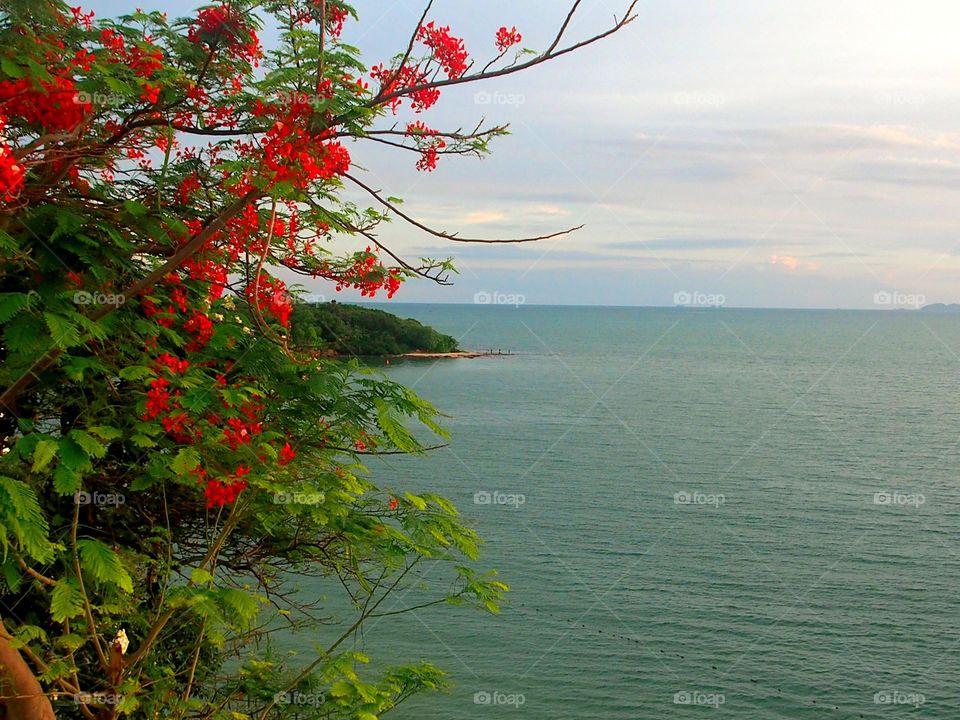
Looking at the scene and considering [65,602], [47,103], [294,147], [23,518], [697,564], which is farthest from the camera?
[697,564]

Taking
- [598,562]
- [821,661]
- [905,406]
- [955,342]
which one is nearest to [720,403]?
[905,406]

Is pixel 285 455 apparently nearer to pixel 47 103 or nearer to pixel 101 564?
pixel 101 564

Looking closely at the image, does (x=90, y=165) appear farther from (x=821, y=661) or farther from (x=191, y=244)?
(x=821, y=661)

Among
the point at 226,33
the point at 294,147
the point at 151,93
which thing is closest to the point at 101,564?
the point at 294,147

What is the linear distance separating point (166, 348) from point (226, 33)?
8.20 feet

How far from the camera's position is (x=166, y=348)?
7.11 meters

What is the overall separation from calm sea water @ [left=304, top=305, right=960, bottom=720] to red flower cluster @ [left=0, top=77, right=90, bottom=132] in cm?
465

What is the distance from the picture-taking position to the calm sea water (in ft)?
78.7

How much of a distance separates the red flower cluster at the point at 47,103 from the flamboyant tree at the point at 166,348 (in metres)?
0.02

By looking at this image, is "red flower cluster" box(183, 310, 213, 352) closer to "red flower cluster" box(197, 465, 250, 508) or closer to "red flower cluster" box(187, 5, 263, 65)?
"red flower cluster" box(197, 465, 250, 508)

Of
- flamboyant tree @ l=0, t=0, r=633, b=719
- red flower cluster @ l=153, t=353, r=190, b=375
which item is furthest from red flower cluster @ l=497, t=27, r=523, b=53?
red flower cluster @ l=153, t=353, r=190, b=375

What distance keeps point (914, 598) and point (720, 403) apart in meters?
47.0

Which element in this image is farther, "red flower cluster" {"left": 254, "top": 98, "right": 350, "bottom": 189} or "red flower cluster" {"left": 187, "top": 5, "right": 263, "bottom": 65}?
"red flower cluster" {"left": 187, "top": 5, "right": 263, "bottom": 65}

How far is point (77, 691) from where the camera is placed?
20.5 ft
